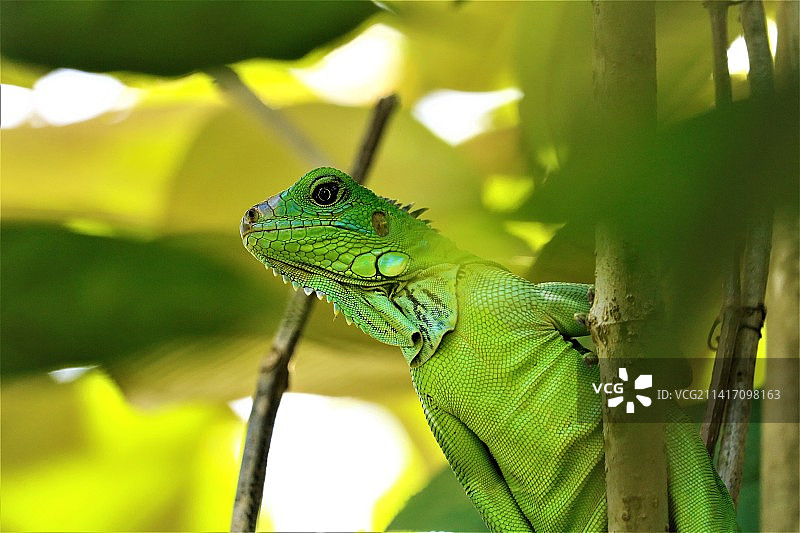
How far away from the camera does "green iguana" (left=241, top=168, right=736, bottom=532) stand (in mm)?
979

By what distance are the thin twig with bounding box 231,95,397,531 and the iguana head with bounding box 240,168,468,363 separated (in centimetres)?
4

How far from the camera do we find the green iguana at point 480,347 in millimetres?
979

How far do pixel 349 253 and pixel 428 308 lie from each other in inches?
5.1

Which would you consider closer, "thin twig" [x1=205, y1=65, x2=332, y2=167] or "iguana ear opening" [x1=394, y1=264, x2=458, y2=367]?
"iguana ear opening" [x1=394, y1=264, x2=458, y2=367]

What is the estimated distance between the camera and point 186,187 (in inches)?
63.2

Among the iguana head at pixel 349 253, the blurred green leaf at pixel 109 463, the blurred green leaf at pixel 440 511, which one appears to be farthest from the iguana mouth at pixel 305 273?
the blurred green leaf at pixel 109 463

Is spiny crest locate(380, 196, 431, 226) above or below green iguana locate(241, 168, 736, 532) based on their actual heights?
above

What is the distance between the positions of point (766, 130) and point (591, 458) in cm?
88

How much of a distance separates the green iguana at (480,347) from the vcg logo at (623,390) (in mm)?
261

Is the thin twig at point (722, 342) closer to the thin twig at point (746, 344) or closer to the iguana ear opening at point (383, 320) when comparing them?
the thin twig at point (746, 344)

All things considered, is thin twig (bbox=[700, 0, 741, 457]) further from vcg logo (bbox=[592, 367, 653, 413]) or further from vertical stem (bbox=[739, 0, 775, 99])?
vcg logo (bbox=[592, 367, 653, 413])

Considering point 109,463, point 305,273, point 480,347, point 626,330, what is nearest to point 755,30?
point 626,330

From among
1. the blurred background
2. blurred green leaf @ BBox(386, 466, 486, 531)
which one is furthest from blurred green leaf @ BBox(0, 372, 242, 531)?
blurred green leaf @ BBox(386, 466, 486, 531)

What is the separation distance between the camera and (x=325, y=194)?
3.63 ft
